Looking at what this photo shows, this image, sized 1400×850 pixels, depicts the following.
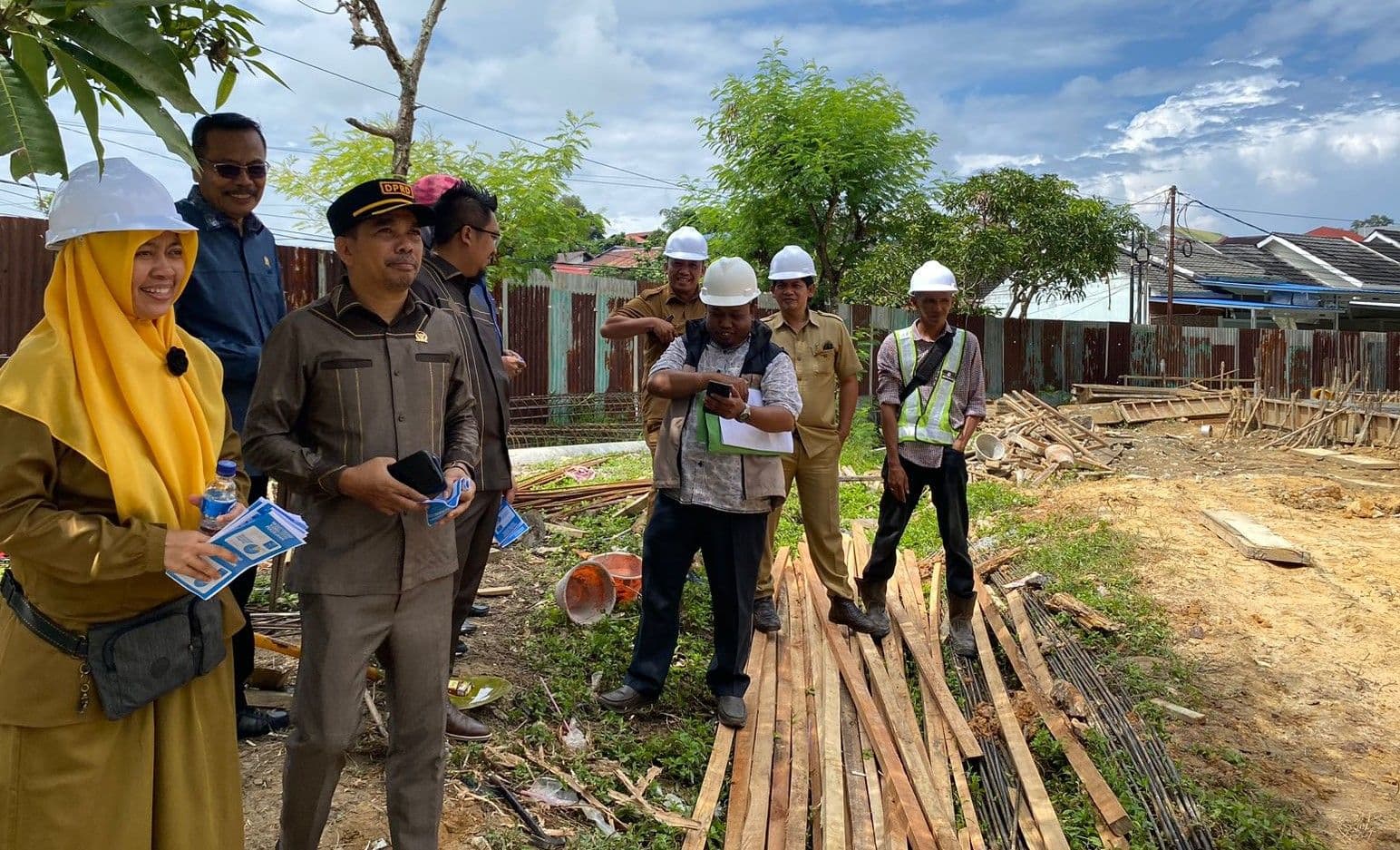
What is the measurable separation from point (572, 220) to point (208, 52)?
11049mm

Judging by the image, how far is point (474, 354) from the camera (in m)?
3.55

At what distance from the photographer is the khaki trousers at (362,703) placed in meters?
2.46

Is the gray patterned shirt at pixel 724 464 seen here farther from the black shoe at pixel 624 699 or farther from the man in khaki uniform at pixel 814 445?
the man in khaki uniform at pixel 814 445

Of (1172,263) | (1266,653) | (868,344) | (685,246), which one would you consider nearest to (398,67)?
(685,246)

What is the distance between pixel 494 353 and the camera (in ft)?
12.1

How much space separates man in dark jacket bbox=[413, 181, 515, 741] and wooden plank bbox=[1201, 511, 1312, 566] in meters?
6.79

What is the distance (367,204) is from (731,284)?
5.68ft

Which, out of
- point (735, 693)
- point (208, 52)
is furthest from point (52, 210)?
point (735, 693)

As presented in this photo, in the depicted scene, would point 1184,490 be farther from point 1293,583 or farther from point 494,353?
point 494,353

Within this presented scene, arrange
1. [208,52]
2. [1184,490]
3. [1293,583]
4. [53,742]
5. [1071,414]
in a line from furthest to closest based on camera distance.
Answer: [1071,414]
[1184,490]
[1293,583]
[208,52]
[53,742]

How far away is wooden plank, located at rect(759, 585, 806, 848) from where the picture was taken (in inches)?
136

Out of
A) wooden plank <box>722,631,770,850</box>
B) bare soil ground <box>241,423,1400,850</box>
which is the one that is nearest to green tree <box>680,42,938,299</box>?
bare soil ground <box>241,423,1400,850</box>

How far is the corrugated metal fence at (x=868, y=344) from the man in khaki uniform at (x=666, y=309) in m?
5.63

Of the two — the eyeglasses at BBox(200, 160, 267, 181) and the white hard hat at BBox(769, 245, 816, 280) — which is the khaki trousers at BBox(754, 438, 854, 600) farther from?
the eyeglasses at BBox(200, 160, 267, 181)
